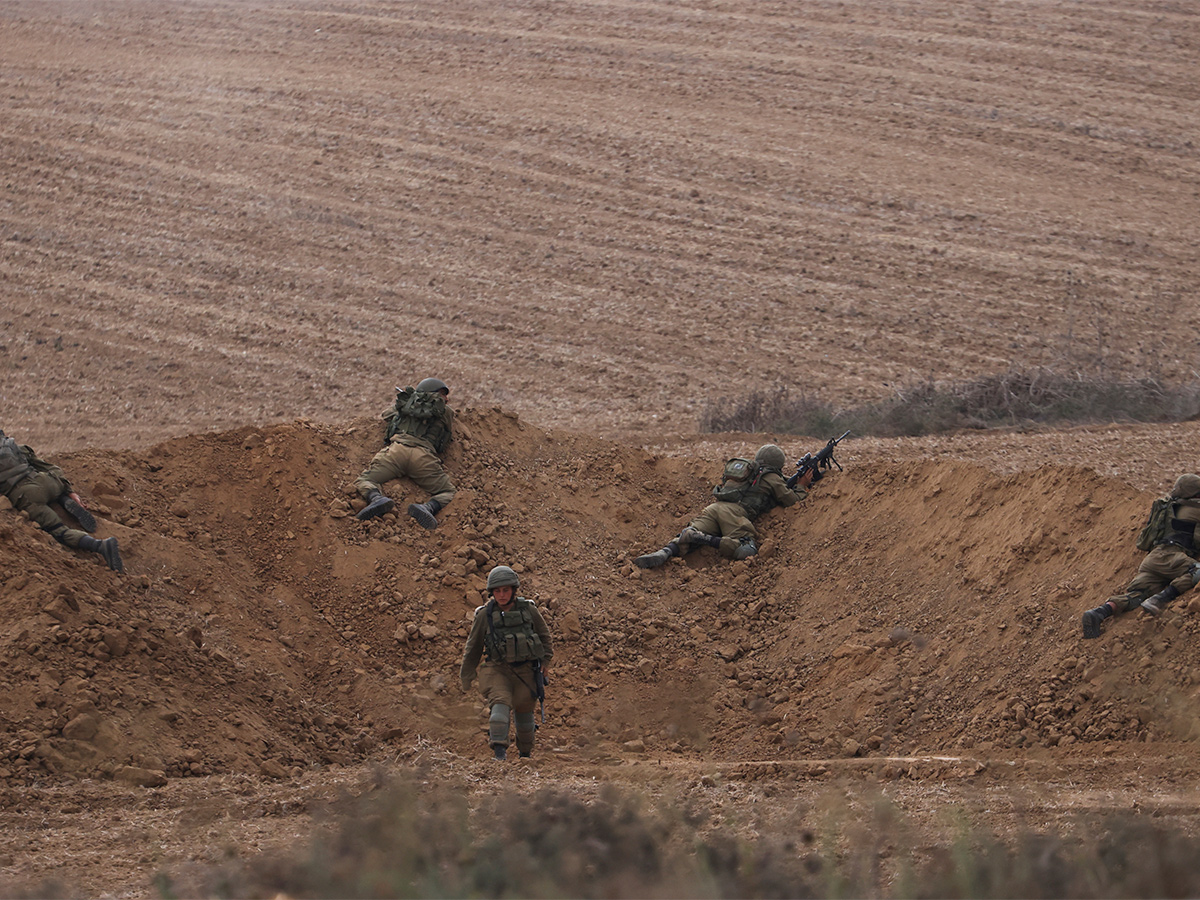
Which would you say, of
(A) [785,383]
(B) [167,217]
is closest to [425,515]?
(A) [785,383]

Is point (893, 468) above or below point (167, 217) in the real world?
below

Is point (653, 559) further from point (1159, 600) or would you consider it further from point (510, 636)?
point (1159, 600)

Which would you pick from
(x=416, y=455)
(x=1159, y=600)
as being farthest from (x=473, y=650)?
(x=1159, y=600)

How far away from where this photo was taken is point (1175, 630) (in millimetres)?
7242

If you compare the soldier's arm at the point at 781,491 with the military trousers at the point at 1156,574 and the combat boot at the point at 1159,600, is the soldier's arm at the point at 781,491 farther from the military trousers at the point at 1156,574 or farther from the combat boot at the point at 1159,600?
the combat boot at the point at 1159,600

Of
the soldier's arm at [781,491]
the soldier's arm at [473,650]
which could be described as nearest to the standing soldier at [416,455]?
the soldier's arm at [473,650]

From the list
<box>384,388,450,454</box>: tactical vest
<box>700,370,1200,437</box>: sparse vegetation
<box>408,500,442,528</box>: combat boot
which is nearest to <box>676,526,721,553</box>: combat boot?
<box>408,500,442,528</box>: combat boot

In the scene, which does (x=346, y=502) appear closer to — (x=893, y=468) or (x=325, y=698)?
(x=325, y=698)

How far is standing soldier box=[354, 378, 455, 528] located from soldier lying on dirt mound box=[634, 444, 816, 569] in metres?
1.90

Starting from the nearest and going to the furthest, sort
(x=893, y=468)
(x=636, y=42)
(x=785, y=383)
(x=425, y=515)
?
(x=425, y=515) < (x=893, y=468) < (x=785, y=383) < (x=636, y=42)

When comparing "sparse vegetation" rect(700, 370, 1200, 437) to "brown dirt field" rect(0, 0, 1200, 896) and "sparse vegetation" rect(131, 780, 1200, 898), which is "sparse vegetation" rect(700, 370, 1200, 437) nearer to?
"brown dirt field" rect(0, 0, 1200, 896)

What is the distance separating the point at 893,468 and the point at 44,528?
7.20m

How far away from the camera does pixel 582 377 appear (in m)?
18.0

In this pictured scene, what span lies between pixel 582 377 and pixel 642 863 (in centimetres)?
1406
